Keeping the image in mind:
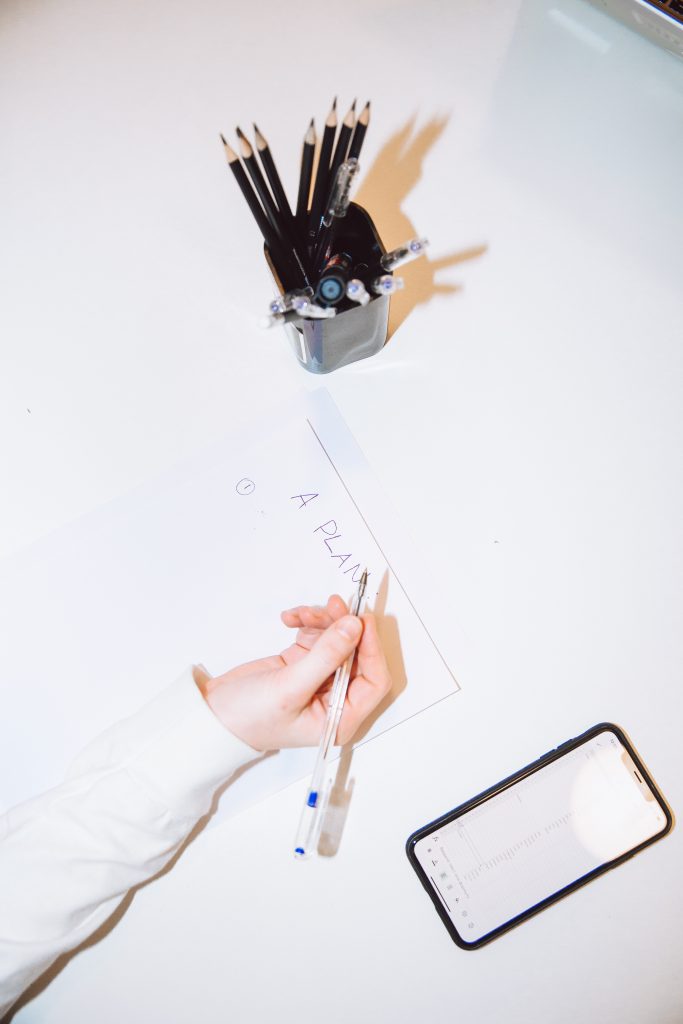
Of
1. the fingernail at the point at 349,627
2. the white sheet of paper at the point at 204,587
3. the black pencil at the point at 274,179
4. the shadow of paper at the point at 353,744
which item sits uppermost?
the black pencil at the point at 274,179

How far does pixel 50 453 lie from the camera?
1.78 ft

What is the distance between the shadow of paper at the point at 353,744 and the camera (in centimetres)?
46

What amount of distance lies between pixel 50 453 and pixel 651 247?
1.95 ft

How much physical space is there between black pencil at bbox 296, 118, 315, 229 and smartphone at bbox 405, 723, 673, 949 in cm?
46

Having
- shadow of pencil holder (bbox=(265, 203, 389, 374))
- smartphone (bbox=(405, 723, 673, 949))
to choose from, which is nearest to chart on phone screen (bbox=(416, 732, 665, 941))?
smartphone (bbox=(405, 723, 673, 949))

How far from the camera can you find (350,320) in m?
0.45

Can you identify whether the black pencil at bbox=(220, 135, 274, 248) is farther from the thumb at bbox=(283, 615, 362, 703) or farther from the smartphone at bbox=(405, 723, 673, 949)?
the smartphone at bbox=(405, 723, 673, 949)

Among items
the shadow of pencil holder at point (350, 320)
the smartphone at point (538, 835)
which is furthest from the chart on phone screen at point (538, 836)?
the shadow of pencil holder at point (350, 320)

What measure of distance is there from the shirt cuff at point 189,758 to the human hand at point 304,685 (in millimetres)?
10

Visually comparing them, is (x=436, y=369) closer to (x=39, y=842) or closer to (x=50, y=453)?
(x=50, y=453)

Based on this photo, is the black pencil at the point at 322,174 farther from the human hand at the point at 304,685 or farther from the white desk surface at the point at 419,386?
the human hand at the point at 304,685

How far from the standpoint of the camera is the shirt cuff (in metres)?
0.44

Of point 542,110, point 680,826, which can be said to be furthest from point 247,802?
point 542,110

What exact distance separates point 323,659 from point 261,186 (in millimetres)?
325
